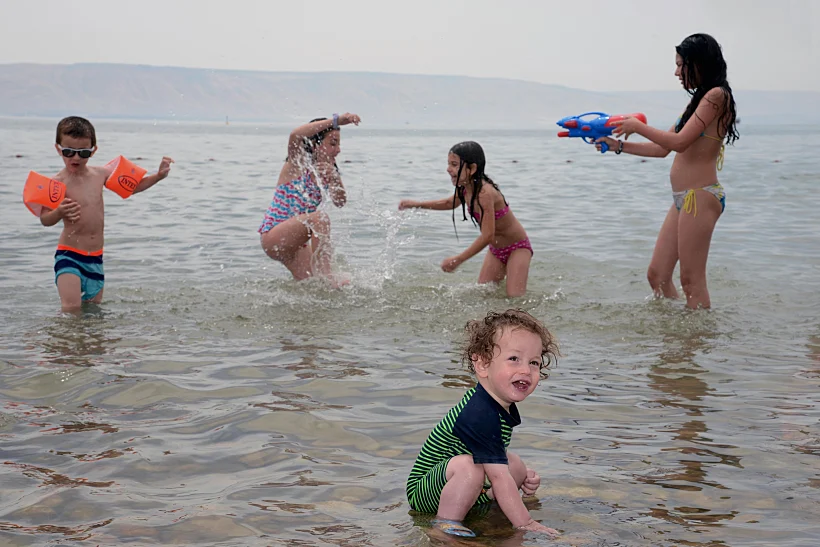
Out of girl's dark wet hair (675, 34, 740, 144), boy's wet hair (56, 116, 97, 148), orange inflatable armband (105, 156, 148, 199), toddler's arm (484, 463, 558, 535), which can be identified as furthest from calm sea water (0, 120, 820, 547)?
girl's dark wet hair (675, 34, 740, 144)

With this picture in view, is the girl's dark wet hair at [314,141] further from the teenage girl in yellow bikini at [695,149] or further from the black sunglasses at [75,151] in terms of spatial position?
the teenage girl in yellow bikini at [695,149]

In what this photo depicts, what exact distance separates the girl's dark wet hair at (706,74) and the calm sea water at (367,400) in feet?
5.17

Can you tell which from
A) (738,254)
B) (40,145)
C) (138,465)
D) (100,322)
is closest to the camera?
(138,465)

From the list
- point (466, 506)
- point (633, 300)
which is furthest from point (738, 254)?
point (466, 506)

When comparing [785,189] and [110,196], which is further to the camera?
[785,189]

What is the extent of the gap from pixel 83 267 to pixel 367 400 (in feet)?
10.6

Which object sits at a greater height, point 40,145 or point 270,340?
point 40,145

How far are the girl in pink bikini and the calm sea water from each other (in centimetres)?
26

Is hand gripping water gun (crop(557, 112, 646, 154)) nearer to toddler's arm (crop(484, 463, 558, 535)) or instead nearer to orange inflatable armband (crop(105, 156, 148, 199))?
orange inflatable armband (crop(105, 156, 148, 199))

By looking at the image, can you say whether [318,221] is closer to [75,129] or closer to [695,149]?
[75,129]

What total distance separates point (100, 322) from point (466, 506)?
4.31m

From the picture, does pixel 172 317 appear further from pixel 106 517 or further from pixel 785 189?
pixel 785 189

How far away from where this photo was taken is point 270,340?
254 inches

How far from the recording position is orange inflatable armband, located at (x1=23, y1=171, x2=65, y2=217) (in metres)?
6.84
